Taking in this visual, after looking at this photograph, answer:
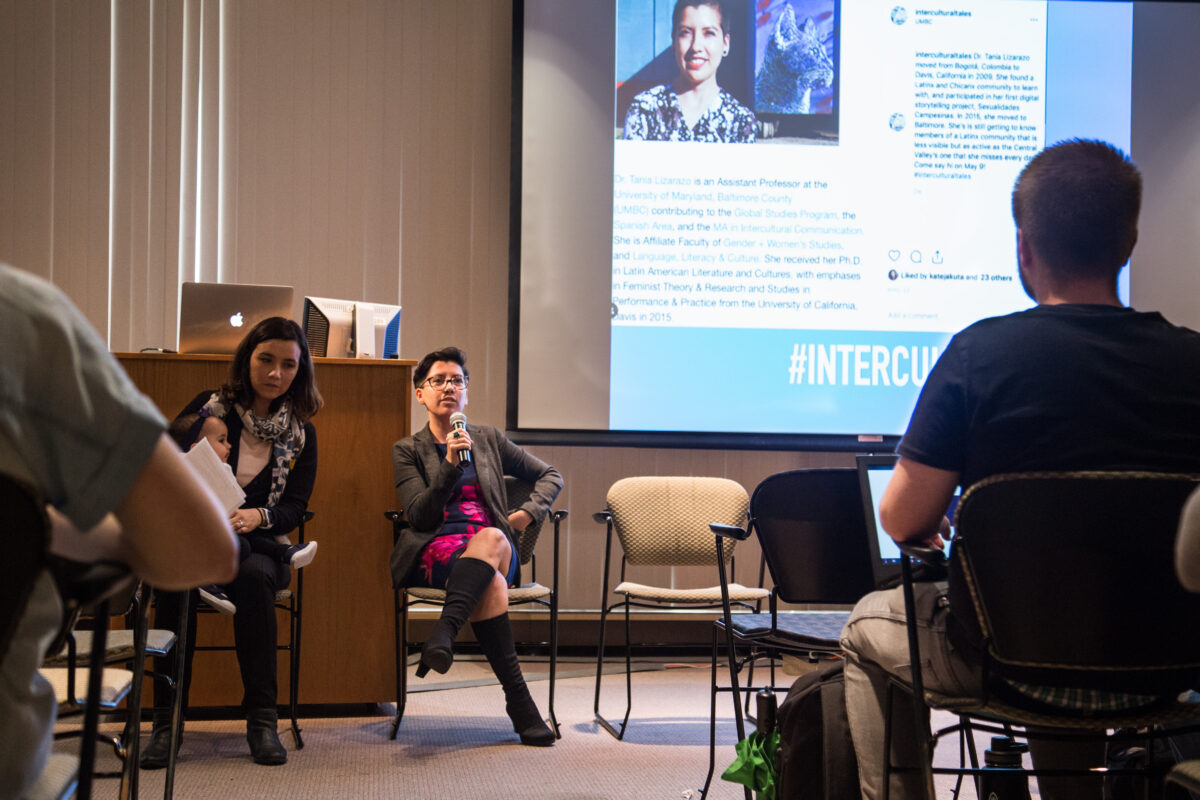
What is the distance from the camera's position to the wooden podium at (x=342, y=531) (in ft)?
12.4

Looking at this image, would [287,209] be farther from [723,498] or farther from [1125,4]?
[1125,4]

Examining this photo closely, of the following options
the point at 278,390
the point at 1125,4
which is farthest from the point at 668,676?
the point at 1125,4

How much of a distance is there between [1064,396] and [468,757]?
2.34m

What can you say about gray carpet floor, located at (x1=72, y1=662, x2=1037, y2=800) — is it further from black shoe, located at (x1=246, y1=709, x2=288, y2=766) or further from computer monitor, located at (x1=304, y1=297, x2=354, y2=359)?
computer monitor, located at (x1=304, y1=297, x2=354, y2=359)

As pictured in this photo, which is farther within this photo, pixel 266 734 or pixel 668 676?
pixel 668 676

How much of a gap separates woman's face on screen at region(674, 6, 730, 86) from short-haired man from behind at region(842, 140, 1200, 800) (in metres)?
3.41

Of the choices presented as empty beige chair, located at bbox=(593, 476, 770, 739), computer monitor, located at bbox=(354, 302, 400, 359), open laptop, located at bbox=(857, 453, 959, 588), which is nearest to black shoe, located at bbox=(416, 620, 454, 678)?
empty beige chair, located at bbox=(593, 476, 770, 739)

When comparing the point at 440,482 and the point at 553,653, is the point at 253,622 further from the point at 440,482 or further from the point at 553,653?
the point at 553,653

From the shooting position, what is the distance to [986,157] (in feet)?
16.4

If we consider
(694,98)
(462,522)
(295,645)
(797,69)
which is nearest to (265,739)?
(295,645)

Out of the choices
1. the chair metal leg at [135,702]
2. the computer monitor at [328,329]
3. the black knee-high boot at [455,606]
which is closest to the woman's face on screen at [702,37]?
the computer monitor at [328,329]

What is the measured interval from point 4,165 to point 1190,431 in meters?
5.20

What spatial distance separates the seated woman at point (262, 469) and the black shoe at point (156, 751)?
0.06 metres

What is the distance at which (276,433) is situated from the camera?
3529mm
